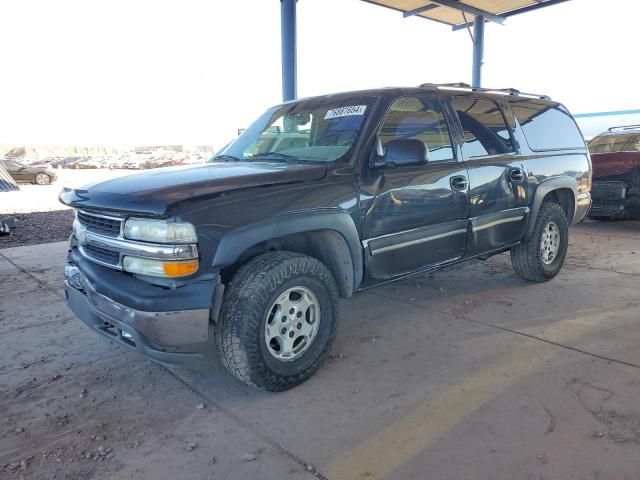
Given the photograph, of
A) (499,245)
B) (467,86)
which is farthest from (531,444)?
(467,86)

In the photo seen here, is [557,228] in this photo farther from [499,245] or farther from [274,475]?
[274,475]

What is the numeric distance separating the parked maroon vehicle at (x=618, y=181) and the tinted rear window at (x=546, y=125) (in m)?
3.15

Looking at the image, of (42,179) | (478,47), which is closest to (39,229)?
(478,47)

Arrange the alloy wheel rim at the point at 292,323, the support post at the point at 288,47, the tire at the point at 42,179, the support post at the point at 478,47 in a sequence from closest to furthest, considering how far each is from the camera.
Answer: the alloy wheel rim at the point at 292,323, the support post at the point at 288,47, the support post at the point at 478,47, the tire at the point at 42,179

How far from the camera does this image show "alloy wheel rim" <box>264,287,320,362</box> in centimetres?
289

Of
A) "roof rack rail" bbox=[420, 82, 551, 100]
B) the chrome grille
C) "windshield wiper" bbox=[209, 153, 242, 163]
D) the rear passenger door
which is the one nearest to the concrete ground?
the rear passenger door

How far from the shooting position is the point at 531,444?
241cm

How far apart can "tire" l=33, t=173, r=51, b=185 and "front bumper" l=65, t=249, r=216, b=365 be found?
23.4m

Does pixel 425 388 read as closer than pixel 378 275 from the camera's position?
Yes

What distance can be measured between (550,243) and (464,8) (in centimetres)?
924

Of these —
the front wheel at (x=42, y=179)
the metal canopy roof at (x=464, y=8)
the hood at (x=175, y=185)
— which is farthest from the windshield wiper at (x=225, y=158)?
the front wheel at (x=42, y=179)

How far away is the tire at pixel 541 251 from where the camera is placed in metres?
4.86

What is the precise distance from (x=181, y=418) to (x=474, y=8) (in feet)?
42.2

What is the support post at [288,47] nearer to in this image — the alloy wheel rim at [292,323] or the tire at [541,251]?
the tire at [541,251]
